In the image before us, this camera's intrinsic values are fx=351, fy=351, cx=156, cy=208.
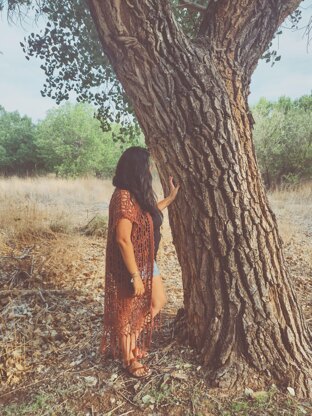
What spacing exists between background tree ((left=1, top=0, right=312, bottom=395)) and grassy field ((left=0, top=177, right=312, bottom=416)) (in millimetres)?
200

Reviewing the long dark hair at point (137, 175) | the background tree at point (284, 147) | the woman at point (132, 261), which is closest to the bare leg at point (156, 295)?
the woman at point (132, 261)

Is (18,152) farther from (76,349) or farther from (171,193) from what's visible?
(171,193)

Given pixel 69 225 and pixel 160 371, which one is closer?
pixel 160 371

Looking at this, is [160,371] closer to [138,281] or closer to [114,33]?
[138,281]

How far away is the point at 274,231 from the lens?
248 centimetres

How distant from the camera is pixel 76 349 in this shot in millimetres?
3113

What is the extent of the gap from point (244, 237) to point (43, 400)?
72.2 inches

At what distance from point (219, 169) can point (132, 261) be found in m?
0.89

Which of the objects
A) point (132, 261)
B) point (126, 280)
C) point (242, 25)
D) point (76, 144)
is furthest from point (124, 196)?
point (76, 144)

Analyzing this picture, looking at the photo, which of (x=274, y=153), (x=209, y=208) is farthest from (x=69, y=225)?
(x=274, y=153)

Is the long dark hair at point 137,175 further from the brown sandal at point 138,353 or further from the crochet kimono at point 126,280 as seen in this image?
the brown sandal at point 138,353

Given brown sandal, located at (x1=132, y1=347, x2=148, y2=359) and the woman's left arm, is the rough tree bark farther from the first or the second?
brown sandal, located at (x1=132, y1=347, x2=148, y2=359)

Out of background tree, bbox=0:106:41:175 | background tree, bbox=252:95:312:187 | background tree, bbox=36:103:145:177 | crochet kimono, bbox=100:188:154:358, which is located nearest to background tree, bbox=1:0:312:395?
crochet kimono, bbox=100:188:154:358

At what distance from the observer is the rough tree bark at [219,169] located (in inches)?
90.2
